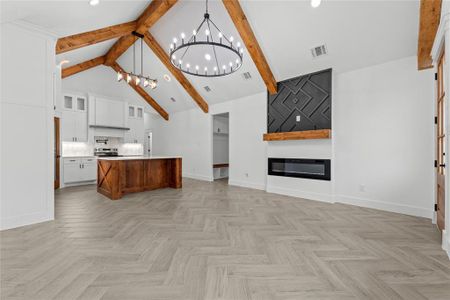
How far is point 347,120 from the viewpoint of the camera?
15.4 ft

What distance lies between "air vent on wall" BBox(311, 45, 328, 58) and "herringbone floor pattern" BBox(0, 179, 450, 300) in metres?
3.26

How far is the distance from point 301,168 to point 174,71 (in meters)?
4.90

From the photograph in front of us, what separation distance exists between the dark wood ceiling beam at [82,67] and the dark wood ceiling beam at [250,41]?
549 centimetres

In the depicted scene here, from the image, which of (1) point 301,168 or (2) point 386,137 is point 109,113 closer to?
(1) point 301,168

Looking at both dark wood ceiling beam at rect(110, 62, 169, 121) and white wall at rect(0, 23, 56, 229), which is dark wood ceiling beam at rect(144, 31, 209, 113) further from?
white wall at rect(0, 23, 56, 229)

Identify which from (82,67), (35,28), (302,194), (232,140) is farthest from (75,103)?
(302,194)

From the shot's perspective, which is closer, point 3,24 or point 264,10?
point 3,24

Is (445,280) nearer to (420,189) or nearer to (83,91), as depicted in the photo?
(420,189)

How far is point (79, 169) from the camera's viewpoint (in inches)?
264

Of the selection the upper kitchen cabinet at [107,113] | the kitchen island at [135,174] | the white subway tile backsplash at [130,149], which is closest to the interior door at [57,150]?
the upper kitchen cabinet at [107,113]

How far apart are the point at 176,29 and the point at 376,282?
20.5ft

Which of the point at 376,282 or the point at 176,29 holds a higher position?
the point at 176,29

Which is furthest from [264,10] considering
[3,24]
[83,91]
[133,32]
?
[83,91]

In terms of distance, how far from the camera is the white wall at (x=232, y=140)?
6375mm
